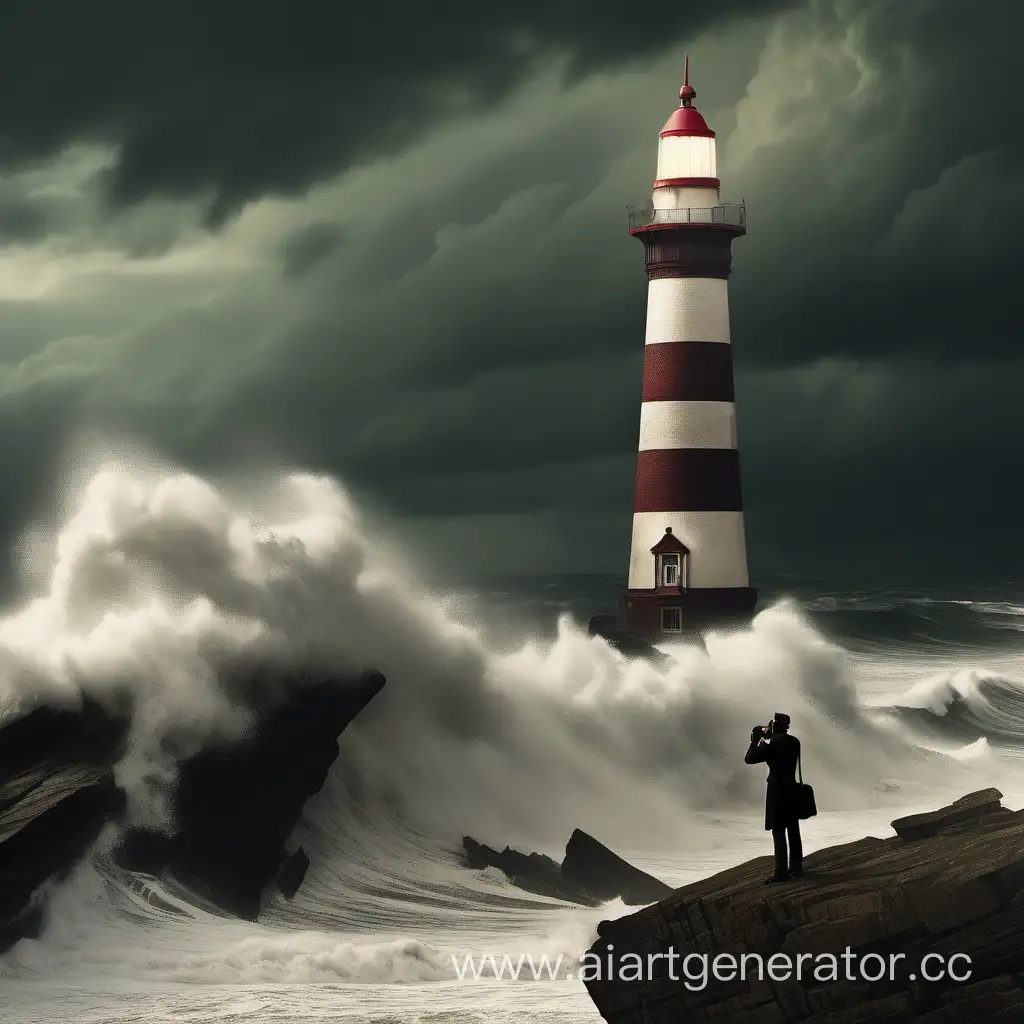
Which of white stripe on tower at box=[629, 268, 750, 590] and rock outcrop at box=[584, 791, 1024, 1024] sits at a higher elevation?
white stripe on tower at box=[629, 268, 750, 590]

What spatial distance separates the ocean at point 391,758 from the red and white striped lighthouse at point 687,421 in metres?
0.82

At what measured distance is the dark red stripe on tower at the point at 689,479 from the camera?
22078 mm

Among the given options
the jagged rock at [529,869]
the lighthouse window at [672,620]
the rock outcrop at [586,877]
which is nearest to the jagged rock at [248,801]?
the jagged rock at [529,869]

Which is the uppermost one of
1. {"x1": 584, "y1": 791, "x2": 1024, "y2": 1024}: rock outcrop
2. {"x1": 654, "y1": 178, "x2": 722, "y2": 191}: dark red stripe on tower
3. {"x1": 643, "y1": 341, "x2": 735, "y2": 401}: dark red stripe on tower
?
{"x1": 654, "y1": 178, "x2": 722, "y2": 191}: dark red stripe on tower

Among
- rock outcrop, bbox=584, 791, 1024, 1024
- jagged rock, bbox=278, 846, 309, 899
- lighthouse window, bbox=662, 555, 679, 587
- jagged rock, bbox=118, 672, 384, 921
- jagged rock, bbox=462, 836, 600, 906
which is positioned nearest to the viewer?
rock outcrop, bbox=584, 791, 1024, 1024

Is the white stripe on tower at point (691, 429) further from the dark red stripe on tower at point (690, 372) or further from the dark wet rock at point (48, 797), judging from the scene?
the dark wet rock at point (48, 797)

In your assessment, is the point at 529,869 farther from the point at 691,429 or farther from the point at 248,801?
the point at 691,429

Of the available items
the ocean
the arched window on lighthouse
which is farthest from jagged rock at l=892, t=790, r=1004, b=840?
the arched window on lighthouse

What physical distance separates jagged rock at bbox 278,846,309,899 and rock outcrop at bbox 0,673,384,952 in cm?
1

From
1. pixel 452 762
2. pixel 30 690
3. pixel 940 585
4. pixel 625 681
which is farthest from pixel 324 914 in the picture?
pixel 940 585

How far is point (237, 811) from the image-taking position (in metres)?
12.5

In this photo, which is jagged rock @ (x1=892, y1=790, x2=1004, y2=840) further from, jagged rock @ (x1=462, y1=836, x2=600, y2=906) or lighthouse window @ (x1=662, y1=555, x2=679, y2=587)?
lighthouse window @ (x1=662, y1=555, x2=679, y2=587)

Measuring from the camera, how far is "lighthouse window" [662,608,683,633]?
2275 cm

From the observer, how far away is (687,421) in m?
21.9
